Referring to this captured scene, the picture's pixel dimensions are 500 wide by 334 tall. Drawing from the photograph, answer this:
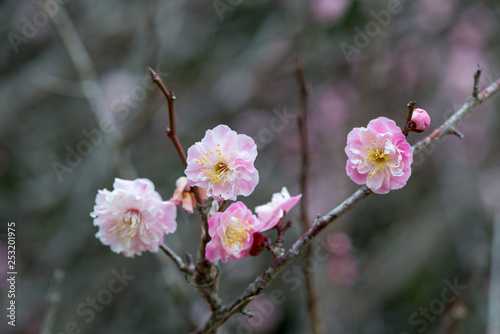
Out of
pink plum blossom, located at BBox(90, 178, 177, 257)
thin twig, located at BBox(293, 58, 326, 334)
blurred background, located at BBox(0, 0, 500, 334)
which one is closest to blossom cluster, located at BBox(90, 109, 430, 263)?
pink plum blossom, located at BBox(90, 178, 177, 257)

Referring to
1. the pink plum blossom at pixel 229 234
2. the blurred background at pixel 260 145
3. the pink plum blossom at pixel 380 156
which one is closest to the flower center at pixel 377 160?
the pink plum blossom at pixel 380 156

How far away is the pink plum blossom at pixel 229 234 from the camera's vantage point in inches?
34.1

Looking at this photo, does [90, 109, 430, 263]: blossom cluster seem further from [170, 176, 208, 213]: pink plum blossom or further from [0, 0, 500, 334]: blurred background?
[0, 0, 500, 334]: blurred background

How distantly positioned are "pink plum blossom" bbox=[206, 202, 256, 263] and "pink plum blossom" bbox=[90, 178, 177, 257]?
0.13 m

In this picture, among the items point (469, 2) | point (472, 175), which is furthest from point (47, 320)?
point (469, 2)

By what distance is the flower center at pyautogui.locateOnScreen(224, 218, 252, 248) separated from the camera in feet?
2.87

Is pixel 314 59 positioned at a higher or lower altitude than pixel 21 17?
lower

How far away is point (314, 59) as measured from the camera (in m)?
3.33

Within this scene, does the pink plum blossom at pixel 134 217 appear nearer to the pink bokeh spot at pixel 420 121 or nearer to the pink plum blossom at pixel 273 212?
the pink plum blossom at pixel 273 212

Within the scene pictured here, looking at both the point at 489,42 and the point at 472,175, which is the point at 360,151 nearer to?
the point at 472,175

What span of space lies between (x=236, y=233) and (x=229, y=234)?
0.02 metres

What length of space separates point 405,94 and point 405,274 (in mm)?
1333

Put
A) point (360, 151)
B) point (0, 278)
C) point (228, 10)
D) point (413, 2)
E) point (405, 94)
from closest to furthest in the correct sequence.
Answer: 1. point (360, 151)
2. point (413, 2)
3. point (405, 94)
4. point (0, 278)
5. point (228, 10)

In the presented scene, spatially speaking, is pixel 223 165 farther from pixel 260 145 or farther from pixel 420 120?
pixel 260 145
